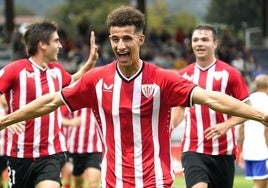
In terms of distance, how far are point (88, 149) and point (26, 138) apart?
3.89 m

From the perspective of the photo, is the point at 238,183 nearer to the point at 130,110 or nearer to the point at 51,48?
the point at 51,48

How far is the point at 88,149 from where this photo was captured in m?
13.8

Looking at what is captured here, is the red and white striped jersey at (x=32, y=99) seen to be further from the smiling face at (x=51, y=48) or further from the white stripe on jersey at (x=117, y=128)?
Answer: the white stripe on jersey at (x=117, y=128)

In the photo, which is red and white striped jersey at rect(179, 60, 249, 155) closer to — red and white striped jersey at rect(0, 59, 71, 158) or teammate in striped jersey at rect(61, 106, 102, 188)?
red and white striped jersey at rect(0, 59, 71, 158)

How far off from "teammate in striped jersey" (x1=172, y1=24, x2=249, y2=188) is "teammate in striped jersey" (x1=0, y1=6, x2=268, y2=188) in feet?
8.65

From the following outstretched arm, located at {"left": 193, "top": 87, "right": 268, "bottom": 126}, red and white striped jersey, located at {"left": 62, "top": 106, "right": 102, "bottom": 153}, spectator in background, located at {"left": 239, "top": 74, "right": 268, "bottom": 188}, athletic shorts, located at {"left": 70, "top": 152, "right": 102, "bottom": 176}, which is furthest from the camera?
red and white striped jersey, located at {"left": 62, "top": 106, "right": 102, "bottom": 153}

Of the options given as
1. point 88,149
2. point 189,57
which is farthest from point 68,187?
point 189,57

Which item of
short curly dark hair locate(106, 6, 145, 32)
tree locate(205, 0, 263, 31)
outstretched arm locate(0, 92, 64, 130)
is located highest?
tree locate(205, 0, 263, 31)

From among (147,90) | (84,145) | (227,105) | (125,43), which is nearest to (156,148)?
(147,90)

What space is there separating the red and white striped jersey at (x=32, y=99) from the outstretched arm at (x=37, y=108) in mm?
2452

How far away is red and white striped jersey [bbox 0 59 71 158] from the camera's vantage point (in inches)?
388

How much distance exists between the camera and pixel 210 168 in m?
10.1

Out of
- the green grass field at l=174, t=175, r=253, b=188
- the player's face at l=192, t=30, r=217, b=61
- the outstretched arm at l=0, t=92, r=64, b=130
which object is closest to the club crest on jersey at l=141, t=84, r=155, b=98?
the outstretched arm at l=0, t=92, r=64, b=130

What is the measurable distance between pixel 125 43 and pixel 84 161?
7061mm
